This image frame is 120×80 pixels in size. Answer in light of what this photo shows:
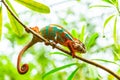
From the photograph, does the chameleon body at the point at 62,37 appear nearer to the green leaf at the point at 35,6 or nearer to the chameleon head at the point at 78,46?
the chameleon head at the point at 78,46

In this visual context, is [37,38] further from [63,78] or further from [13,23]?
[63,78]

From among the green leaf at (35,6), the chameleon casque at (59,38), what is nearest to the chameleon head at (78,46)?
the chameleon casque at (59,38)

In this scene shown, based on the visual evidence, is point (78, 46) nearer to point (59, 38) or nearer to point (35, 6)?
point (59, 38)

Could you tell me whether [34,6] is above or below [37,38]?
above

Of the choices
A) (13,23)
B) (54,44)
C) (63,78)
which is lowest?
(63,78)

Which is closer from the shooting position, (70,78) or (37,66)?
(70,78)

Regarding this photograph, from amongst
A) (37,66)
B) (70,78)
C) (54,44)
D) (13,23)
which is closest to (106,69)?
(54,44)

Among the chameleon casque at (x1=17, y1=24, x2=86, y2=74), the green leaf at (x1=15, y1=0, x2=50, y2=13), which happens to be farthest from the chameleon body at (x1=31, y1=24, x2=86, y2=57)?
the green leaf at (x1=15, y1=0, x2=50, y2=13)

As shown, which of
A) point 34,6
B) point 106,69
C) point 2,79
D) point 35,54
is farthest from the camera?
point 35,54

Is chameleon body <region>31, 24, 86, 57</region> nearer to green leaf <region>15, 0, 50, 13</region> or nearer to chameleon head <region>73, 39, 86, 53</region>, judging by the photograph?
chameleon head <region>73, 39, 86, 53</region>
